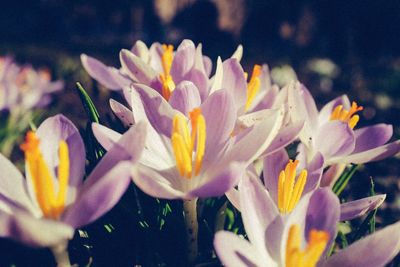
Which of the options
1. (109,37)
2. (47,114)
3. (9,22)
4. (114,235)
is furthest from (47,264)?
(9,22)

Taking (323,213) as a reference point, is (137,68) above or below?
above

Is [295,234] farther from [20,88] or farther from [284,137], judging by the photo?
[20,88]

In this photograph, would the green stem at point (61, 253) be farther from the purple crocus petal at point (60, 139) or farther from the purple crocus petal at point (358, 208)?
the purple crocus petal at point (358, 208)

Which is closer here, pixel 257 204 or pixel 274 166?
pixel 257 204

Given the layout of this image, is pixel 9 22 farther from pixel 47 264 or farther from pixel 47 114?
pixel 47 264

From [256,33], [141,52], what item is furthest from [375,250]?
[256,33]

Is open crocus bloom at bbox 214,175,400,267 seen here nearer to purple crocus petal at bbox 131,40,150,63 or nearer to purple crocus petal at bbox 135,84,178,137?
purple crocus petal at bbox 135,84,178,137

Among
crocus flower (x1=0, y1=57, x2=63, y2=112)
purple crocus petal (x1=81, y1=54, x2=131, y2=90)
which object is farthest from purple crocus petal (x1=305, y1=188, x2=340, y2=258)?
crocus flower (x1=0, y1=57, x2=63, y2=112)
